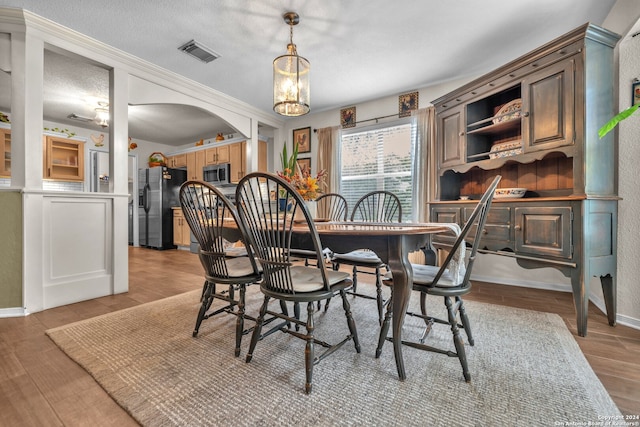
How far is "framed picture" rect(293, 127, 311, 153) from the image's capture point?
4891 mm

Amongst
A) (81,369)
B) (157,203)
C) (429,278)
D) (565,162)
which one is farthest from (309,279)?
(157,203)

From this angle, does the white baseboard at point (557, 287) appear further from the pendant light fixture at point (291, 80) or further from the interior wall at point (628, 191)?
the pendant light fixture at point (291, 80)

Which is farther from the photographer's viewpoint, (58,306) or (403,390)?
(58,306)

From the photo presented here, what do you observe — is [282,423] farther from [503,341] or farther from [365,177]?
[365,177]

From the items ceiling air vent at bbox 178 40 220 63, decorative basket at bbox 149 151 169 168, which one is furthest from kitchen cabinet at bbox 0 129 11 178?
ceiling air vent at bbox 178 40 220 63

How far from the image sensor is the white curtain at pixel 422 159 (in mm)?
3643

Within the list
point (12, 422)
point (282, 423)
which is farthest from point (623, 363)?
point (12, 422)

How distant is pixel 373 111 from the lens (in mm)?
4230

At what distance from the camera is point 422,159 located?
3.73 m

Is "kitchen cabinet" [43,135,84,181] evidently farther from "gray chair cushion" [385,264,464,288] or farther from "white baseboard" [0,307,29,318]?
"gray chair cushion" [385,264,464,288]

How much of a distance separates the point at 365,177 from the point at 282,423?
3.67 metres

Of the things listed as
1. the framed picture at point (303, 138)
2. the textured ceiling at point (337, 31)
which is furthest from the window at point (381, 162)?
the textured ceiling at point (337, 31)

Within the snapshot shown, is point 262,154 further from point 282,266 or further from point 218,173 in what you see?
point 282,266

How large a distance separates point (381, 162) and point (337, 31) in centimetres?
204
